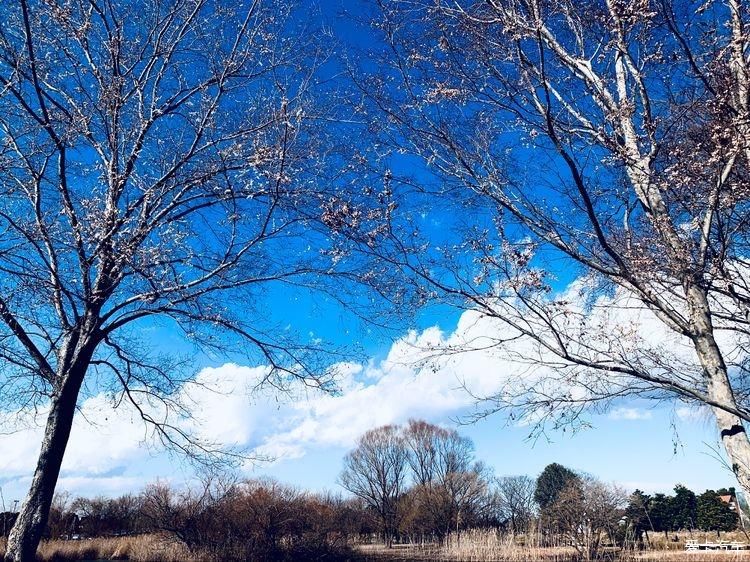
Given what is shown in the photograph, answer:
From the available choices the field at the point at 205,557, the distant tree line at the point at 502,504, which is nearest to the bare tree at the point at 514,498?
the distant tree line at the point at 502,504

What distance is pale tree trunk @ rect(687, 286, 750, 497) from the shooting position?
3551 mm

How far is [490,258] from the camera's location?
153 inches

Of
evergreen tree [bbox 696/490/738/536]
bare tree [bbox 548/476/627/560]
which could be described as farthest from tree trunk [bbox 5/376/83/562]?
evergreen tree [bbox 696/490/738/536]

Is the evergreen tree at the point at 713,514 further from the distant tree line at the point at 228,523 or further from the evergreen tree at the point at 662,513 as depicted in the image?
the distant tree line at the point at 228,523

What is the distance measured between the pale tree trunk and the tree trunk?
209 inches

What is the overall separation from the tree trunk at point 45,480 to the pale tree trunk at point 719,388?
5302mm

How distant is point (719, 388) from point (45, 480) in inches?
A: 214

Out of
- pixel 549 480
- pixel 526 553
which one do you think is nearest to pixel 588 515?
pixel 526 553

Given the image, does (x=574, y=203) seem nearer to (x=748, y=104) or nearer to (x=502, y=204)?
(x=502, y=204)

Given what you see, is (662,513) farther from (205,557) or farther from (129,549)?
(129,549)

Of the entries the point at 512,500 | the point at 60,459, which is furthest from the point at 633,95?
the point at 512,500

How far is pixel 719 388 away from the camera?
376 centimetres

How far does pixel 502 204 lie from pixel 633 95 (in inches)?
58.9

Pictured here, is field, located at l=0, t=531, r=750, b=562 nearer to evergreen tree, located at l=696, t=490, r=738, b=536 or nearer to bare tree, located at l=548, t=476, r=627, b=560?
bare tree, located at l=548, t=476, r=627, b=560
